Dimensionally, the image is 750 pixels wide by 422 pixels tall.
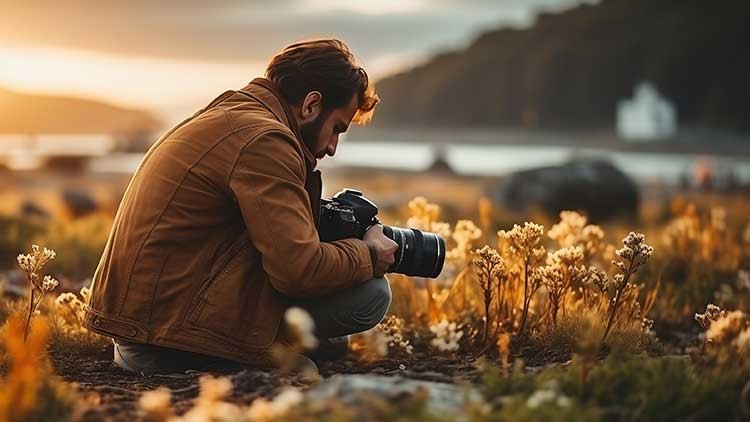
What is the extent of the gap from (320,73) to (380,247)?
0.77 metres

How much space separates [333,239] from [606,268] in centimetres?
388

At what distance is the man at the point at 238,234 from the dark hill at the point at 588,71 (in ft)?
263

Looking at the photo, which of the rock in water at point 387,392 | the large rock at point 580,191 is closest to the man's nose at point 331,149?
the rock in water at point 387,392

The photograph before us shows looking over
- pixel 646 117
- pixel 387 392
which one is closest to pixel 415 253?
pixel 387 392

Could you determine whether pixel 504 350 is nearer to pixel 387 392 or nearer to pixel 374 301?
pixel 387 392

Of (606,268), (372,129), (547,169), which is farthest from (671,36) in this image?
(606,268)

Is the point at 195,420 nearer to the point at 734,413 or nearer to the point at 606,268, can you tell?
the point at 734,413

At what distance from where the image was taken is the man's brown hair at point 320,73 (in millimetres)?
4059

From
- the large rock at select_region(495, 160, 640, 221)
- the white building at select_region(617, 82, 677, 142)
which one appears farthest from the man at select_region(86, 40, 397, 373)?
the white building at select_region(617, 82, 677, 142)

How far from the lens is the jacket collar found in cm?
405

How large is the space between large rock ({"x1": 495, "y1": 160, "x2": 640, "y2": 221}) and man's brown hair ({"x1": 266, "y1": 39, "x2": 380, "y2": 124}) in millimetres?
10896

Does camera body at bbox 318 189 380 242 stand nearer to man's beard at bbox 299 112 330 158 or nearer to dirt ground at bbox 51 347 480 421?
man's beard at bbox 299 112 330 158

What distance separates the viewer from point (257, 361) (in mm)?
4039

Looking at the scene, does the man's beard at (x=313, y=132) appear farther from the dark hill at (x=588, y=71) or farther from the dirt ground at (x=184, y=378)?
the dark hill at (x=588, y=71)
